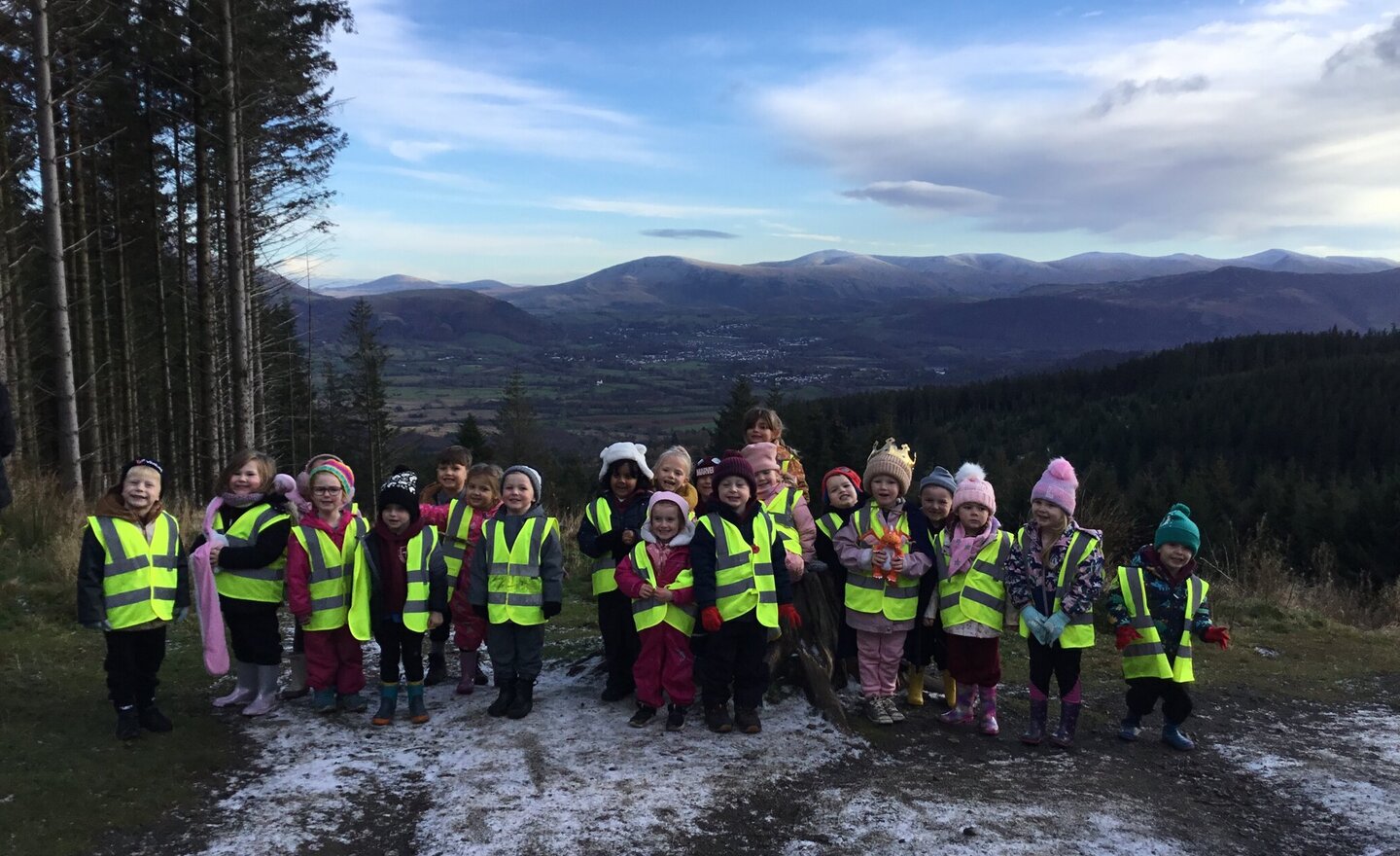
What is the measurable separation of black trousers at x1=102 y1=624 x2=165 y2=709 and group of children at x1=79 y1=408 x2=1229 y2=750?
1 cm

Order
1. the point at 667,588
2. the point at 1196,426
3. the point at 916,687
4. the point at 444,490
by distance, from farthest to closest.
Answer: the point at 1196,426
the point at 444,490
the point at 916,687
the point at 667,588

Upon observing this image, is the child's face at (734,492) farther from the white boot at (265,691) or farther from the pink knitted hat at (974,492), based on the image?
the white boot at (265,691)

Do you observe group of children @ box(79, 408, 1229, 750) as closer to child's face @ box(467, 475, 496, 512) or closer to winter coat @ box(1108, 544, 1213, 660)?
winter coat @ box(1108, 544, 1213, 660)

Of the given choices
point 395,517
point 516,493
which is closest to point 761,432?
point 516,493

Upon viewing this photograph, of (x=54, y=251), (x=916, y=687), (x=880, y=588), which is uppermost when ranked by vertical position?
(x=54, y=251)

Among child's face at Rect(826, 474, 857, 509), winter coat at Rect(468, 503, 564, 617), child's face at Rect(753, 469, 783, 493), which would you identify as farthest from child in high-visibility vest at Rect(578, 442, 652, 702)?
child's face at Rect(826, 474, 857, 509)

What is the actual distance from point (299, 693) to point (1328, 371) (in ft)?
339

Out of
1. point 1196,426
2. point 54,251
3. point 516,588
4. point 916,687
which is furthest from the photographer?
point 1196,426

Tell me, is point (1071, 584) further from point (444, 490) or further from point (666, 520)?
point (444, 490)

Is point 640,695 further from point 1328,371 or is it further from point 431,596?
point 1328,371

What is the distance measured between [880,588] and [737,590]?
902mm

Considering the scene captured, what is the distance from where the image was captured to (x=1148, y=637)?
14.8 ft

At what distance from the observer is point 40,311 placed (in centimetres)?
1468

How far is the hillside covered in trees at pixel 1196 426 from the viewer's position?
40.1m
